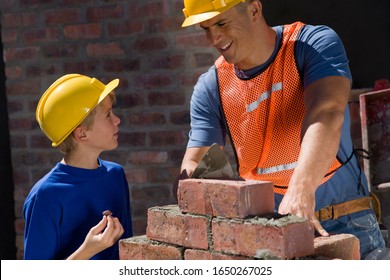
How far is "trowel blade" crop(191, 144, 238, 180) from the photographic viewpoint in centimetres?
268

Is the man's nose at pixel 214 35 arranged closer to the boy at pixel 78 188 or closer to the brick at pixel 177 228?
the boy at pixel 78 188

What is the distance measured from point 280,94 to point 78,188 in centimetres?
94

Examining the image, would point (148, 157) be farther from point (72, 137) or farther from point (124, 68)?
point (72, 137)

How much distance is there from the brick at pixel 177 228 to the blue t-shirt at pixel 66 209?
0.62m

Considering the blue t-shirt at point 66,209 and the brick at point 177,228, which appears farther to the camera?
the blue t-shirt at point 66,209

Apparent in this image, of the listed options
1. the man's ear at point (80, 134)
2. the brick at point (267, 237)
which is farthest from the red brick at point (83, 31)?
the brick at point (267, 237)

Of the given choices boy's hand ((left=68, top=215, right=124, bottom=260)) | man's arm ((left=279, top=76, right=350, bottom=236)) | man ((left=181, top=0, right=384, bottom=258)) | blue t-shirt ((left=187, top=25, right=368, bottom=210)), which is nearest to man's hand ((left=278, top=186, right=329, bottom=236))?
man's arm ((left=279, top=76, right=350, bottom=236))

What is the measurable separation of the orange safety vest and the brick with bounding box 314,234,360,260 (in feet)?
2.41

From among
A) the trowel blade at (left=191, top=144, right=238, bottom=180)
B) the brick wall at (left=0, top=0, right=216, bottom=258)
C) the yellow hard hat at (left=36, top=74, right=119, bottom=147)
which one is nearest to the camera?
the trowel blade at (left=191, top=144, right=238, bottom=180)

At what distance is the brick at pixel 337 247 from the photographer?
2.58 metres

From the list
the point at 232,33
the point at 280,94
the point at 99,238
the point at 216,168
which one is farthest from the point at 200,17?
the point at 99,238

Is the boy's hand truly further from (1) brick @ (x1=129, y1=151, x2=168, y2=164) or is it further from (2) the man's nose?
(1) brick @ (x1=129, y1=151, x2=168, y2=164)

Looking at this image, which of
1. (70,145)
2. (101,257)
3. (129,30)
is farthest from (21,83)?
(101,257)

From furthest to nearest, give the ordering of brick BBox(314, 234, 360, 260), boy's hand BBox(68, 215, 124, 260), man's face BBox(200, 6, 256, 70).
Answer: man's face BBox(200, 6, 256, 70) → boy's hand BBox(68, 215, 124, 260) → brick BBox(314, 234, 360, 260)
